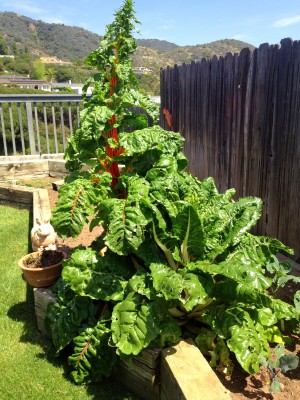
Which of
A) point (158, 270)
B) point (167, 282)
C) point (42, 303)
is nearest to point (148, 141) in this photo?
point (158, 270)

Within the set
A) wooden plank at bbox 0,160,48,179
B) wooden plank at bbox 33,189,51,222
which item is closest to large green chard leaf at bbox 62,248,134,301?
wooden plank at bbox 33,189,51,222

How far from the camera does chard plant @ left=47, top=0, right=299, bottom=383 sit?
202 centimetres

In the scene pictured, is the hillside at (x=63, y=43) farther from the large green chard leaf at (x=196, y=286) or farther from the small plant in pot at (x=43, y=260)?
the large green chard leaf at (x=196, y=286)

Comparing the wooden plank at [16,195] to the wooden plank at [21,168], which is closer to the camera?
the wooden plank at [16,195]

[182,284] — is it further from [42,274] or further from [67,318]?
[42,274]

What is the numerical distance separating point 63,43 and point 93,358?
6640 inches

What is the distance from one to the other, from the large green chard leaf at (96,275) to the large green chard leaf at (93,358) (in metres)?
0.24

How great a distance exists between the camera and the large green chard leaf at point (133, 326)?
6.48 feet

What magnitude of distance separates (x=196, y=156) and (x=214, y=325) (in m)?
3.53

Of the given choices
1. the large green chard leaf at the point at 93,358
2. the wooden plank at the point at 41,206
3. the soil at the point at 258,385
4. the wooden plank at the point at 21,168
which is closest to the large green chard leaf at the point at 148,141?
the large green chard leaf at the point at 93,358

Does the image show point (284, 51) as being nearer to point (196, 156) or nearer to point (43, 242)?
point (196, 156)

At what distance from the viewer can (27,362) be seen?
8.19ft

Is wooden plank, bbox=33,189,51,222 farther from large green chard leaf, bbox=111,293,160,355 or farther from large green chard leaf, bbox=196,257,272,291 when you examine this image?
large green chard leaf, bbox=196,257,272,291

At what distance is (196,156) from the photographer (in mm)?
5348
